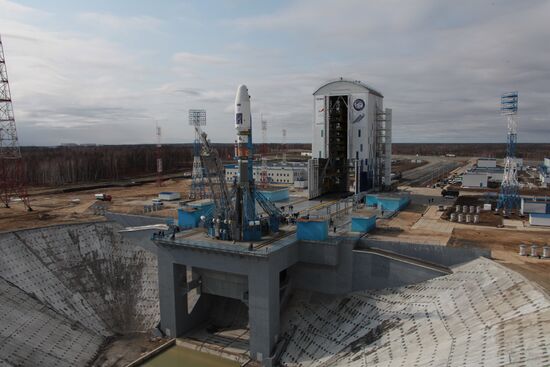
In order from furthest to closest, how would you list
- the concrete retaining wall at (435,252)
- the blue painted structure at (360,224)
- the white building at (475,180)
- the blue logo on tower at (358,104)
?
the white building at (475,180) < the blue logo on tower at (358,104) < the blue painted structure at (360,224) < the concrete retaining wall at (435,252)

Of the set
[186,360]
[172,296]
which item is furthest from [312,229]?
[186,360]

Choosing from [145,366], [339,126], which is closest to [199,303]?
[145,366]

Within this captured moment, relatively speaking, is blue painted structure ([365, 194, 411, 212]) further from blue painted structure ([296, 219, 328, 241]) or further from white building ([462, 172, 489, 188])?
white building ([462, 172, 489, 188])

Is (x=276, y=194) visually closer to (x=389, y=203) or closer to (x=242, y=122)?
(x=389, y=203)

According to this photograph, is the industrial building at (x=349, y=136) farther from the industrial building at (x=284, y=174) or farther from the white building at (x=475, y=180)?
the industrial building at (x=284, y=174)

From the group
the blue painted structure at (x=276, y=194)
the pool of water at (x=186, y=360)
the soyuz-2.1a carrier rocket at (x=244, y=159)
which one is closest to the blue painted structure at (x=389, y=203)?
the blue painted structure at (x=276, y=194)

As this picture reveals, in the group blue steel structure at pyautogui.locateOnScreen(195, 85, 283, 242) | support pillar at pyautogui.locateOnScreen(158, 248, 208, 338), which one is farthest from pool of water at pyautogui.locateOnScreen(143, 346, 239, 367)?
blue steel structure at pyautogui.locateOnScreen(195, 85, 283, 242)
